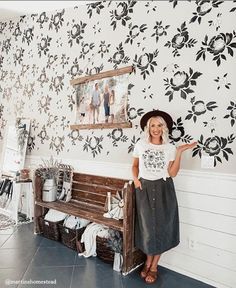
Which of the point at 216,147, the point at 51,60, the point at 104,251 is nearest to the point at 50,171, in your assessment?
the point at 104,251

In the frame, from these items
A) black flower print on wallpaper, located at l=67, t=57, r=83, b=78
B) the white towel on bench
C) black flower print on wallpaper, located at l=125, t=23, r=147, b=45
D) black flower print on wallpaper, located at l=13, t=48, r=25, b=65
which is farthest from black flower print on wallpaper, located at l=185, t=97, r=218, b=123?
black flower print on wallpaper, located at l=13, t=48, r=25, b=65

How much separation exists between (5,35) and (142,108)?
3.02 m

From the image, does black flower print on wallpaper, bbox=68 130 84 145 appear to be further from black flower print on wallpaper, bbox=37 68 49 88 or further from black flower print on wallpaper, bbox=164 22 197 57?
black flower print on wallpaper, bbox=164 22 197 57

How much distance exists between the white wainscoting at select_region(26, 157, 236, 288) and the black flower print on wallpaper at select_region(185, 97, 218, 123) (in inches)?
19.4

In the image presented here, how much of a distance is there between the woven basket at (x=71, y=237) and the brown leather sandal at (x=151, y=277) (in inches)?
30.8

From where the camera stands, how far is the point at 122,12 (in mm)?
2799

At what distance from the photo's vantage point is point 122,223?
7.88ft

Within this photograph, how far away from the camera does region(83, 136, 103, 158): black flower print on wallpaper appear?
3.04 metres

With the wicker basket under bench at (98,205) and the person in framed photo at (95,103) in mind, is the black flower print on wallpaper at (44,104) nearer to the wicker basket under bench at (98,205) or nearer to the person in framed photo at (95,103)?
the person in framed photo at (95,103)

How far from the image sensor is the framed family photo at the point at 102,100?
2793mm

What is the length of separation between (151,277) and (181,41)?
212 centimetres

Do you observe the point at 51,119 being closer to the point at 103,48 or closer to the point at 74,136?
the point at 74,136

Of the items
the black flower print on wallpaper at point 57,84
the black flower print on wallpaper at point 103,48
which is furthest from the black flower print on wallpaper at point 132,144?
the black flower print on wallpaper at point 57,84

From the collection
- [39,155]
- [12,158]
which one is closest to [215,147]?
[39,155]
